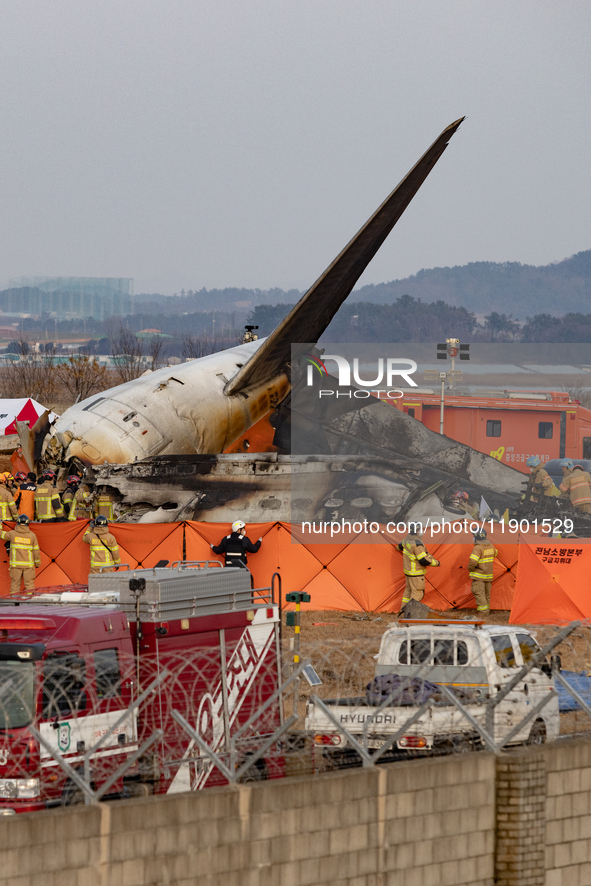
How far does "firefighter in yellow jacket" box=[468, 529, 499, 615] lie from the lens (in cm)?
2178

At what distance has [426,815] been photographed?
8.87 m

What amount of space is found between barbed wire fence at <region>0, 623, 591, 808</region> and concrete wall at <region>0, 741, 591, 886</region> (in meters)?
0.27

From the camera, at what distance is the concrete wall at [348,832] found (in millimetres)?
7492

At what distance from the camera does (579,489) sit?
24.8m

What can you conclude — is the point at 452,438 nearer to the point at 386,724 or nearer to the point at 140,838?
the point at 386,724

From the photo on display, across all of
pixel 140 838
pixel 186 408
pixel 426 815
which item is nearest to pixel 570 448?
pixel 186 408

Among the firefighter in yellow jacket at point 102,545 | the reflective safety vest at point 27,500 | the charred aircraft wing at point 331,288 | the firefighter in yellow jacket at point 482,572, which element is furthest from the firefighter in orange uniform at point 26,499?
the firefighter in yellow jacket at point 482,572

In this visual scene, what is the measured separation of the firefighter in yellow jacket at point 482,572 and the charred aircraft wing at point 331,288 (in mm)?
11045

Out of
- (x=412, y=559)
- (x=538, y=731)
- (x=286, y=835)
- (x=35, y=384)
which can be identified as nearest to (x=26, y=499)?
(x=412, y=559)

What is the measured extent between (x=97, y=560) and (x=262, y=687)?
38.5 ft

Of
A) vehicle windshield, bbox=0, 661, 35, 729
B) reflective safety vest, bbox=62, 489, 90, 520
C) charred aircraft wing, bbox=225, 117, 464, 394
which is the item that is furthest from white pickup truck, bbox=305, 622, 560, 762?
charred aircraft wing, bbox=225, 117, 464, 394

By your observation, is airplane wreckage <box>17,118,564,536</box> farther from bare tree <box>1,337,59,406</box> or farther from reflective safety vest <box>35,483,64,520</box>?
bare tree <box>1,337,59,406</box>

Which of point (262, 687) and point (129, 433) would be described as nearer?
point (262, 687)

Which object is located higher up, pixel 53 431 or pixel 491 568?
pixel 53 431
